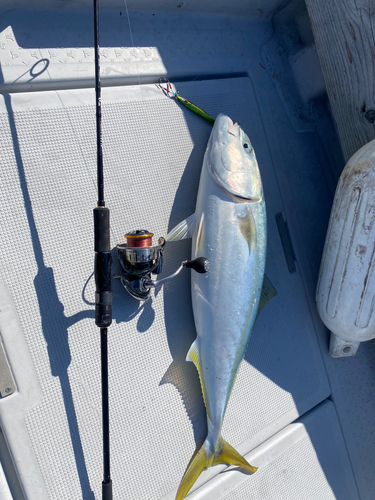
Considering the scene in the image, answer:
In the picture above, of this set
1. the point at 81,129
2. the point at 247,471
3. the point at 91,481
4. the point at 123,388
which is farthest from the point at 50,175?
the point at 247,471

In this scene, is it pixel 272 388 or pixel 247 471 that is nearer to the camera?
pixel 247 471

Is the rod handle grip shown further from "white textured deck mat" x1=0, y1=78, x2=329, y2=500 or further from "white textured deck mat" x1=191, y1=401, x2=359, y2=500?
"white textured deck mat" x1=191, y1=401, x2=359, y2=500

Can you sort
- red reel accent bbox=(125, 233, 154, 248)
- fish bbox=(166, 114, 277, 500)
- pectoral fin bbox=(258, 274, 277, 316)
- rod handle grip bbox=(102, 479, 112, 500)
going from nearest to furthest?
rod handle grip bbox=(102, 479, 112, 500)
red reel accent bbox=(125, 233, 154, 248)
fish bbox=(166, 114, 277, 500)
pectoral fin bbox=(258, 274, 277, 316)

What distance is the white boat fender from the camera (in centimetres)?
170

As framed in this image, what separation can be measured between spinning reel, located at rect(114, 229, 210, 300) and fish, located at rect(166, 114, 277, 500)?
0.41ft

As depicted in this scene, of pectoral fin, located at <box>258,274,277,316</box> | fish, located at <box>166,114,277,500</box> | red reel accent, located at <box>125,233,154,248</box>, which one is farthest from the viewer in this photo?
pectoral fin, located at <box>258,274,277,316</box>

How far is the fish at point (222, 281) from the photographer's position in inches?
64.6

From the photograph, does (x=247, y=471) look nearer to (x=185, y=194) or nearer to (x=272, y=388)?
(x=272, y=388)

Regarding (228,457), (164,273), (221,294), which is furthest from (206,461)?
(164,273)

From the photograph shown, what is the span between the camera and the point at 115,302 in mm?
1614

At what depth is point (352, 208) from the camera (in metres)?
1.74

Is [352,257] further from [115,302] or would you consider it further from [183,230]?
[115,302]

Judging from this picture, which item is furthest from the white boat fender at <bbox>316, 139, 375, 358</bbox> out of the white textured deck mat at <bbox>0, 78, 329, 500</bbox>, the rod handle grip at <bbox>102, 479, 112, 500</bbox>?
the rod handle grip at <bbox>102, 479, 112, 500</bbox>

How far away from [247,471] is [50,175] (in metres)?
1.55
